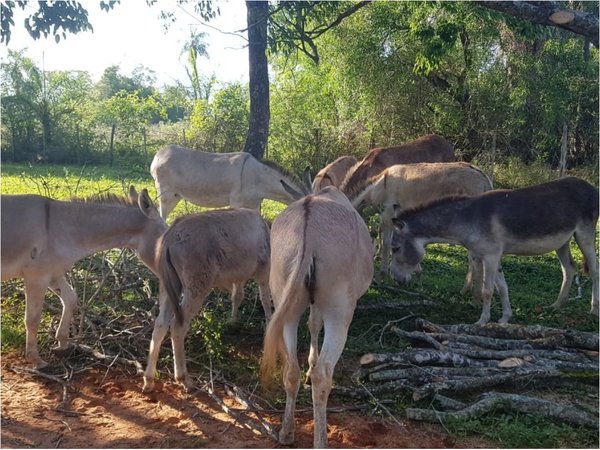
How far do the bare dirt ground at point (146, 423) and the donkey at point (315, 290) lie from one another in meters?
0.42

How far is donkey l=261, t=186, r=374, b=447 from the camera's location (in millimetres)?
3561

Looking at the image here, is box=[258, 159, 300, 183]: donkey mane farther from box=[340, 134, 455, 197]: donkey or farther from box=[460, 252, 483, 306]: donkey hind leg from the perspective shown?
box=[460, 252, 483, 306]: donkey hind leg

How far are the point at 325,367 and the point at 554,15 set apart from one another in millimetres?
3669

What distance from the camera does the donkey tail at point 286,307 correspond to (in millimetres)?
3533

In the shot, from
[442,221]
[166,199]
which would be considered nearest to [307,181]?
[442,221]

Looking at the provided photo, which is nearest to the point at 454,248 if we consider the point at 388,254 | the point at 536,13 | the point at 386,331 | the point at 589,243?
the point at 388,254

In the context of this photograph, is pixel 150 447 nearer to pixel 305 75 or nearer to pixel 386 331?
pixel 386 331

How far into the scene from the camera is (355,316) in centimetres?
641

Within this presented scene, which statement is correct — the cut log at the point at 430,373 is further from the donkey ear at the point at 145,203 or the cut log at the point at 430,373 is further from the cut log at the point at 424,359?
the donkey ear at the point at 145,203

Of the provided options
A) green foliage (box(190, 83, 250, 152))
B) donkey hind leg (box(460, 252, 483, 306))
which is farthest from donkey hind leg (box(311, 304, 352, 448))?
green foliage (box(190, 83, 250, 152))

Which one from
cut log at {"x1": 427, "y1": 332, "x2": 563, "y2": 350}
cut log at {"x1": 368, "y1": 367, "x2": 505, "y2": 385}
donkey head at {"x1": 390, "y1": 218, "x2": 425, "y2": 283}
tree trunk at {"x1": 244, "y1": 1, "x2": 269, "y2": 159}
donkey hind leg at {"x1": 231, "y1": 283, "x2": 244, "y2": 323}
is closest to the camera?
cut log at {"x1": 368, "y1": 367, "x2": 505, "y2": 385}

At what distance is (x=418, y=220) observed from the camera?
6781mm

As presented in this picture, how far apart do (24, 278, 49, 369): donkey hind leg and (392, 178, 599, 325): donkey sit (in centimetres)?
390

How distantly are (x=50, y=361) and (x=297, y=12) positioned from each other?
6.83m
